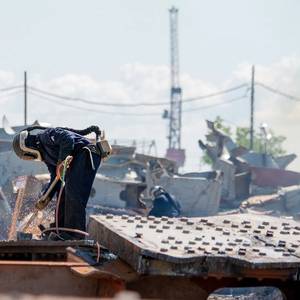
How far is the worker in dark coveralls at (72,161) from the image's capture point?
6.52 metres

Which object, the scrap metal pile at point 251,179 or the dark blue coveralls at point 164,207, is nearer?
the dark blue coveralls at point 164,207

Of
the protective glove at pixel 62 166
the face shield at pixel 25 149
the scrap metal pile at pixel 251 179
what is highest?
the face shield at pixel 25 149

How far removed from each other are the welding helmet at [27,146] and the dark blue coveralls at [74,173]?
0.13m

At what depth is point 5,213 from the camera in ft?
50.3

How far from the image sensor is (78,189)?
658 cm

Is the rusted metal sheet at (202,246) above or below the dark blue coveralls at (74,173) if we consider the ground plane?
below

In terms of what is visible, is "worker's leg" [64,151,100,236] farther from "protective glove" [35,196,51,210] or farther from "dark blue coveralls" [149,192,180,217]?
"dark blue coveralls" [149,192,180,217]

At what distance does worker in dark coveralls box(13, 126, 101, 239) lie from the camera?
652 cm

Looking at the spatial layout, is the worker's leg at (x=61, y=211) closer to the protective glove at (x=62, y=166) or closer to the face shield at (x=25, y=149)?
the protective glove at (x=62, y=166)

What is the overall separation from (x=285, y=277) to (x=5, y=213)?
10974mm

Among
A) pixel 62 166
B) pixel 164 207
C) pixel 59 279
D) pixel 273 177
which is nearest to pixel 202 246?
pixel 59 279

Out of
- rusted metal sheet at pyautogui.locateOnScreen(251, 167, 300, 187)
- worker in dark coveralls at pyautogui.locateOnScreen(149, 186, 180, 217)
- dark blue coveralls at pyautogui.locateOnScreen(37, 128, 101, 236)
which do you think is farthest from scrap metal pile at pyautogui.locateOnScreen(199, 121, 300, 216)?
dark blue coveralls at pyautogui.locateOnScreen(37, 128, 101, 236)

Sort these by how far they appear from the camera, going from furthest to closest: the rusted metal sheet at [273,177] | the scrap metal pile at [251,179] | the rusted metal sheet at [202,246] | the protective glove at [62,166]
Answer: the rusted metal sheet at [273,177]
the scrap metal pile at [251,179]
the protective glove at [62,166]
the rusted metal sheet at [202,246]

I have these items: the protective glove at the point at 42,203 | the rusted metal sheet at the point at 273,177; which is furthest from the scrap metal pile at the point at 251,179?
the protective glove at the point at 42,203
